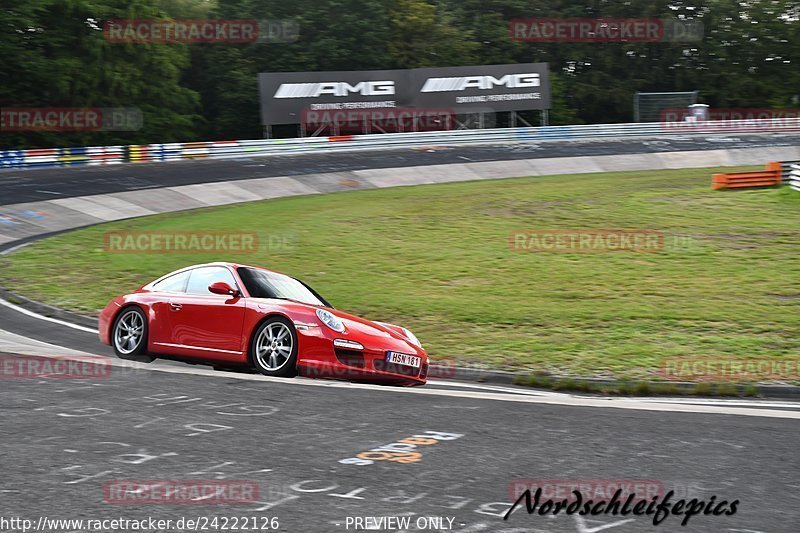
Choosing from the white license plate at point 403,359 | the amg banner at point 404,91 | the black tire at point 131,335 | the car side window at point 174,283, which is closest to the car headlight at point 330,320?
the white license plate at point 403,359

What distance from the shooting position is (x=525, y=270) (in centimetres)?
1820

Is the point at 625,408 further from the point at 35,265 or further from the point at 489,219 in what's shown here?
the point at 489,219

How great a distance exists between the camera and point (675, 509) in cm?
533

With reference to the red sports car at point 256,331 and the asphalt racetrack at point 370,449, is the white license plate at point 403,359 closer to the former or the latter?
the red sports car at point 256,331

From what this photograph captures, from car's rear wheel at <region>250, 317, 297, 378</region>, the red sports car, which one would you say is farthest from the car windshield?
car's rear wheel at <region>250, 317, 297, 378</region>

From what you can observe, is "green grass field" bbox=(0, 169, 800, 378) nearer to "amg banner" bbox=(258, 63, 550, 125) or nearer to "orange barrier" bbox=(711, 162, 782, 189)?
"orange barrier" bbox=(711, 162, 782, 189)

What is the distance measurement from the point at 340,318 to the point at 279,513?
4522mm

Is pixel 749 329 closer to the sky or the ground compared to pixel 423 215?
closer to the ground

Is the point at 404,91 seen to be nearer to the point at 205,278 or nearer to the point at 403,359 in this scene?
the point at 205,278

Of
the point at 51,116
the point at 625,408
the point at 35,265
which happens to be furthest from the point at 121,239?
the point at 51,116

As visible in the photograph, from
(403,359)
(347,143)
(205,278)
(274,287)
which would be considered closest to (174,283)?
(205,278)

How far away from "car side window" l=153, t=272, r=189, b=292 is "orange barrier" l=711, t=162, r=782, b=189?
23296 millimetres

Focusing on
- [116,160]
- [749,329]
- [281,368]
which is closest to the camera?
[281,368]

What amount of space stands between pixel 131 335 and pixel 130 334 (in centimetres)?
2
